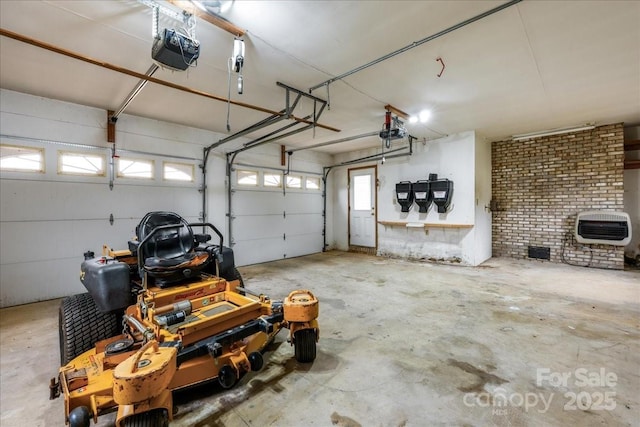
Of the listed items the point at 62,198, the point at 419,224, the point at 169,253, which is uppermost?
the point at 62,198

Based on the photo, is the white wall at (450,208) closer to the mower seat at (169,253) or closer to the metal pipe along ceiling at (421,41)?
the metal pipe along ceiling at (421,41)

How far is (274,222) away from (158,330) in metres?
4.98

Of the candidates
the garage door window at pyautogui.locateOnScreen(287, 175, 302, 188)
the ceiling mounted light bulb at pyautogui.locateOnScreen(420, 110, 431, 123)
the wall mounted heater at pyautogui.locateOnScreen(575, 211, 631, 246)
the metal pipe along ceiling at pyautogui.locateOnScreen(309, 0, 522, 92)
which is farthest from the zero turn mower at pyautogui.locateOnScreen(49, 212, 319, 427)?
the wall mounted heater at pyautogui.locateOnScreen(575, 211, 631, 246)

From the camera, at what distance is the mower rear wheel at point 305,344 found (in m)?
2.13

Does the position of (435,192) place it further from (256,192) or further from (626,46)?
(256,192)

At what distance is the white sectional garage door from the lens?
603 cm

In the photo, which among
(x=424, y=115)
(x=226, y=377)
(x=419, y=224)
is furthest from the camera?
(x=419, y=224)

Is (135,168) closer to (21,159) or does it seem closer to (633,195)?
(21,159)

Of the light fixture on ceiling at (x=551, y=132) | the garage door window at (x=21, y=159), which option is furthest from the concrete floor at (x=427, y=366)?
the light fixture on ceiling at (x=551, y=132)

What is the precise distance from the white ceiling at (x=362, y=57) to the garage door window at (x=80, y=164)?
2.63 ft

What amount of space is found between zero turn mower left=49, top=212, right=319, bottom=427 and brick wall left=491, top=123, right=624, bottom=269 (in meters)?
6.48

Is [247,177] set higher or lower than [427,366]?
higher

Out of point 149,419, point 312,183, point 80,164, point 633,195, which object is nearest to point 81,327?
point 149,419

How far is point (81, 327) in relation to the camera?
2072 millimetres
